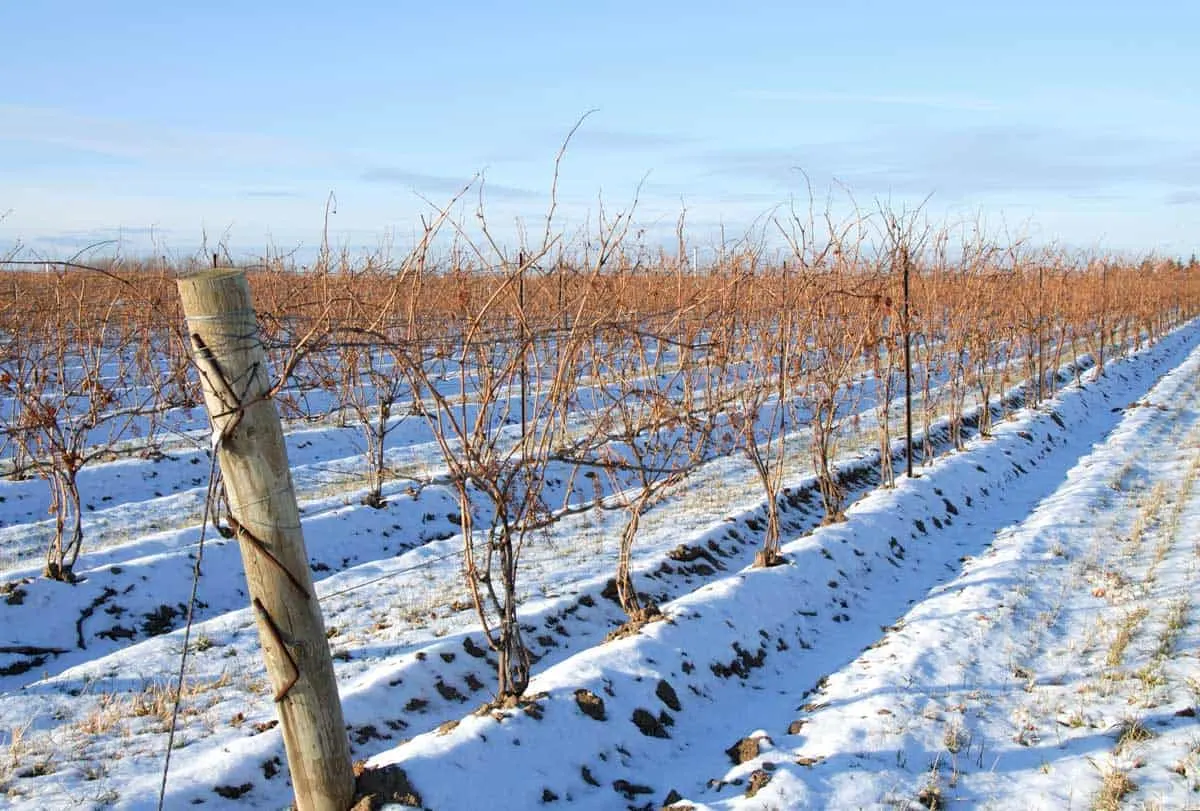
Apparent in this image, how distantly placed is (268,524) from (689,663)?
97.5 inches

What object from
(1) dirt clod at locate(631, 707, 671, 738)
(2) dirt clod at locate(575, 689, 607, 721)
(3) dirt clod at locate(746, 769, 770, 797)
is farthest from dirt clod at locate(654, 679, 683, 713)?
(3) dirt clod at locate(746, 769, 770, 797)

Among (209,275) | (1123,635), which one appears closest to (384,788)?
(209,275)

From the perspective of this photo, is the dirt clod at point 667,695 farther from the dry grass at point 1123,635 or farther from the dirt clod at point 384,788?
the dry grass at point 1123,635

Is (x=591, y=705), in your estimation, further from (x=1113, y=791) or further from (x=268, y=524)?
(x=1113, y=791)

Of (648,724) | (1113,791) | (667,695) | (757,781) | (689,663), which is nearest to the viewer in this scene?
(1113,791)

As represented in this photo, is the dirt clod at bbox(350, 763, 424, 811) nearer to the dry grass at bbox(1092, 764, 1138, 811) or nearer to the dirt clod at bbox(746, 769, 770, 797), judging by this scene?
the dirt clod at bbox(746, 769, 770, 797)

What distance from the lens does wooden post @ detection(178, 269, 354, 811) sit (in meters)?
2.33

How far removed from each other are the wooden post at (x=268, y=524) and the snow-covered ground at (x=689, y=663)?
1.67ft

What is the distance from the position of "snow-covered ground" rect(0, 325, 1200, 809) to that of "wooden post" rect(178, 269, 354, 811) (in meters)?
0.51

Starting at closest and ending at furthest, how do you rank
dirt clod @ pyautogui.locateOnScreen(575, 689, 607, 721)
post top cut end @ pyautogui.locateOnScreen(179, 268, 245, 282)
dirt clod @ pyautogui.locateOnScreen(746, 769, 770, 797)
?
post top cut end @ pyautogui.locateOnScreen(179, 268, 245, 282) < dirt clod @ pyautogui.locateOnScreen(746, 769, 770, 797) < dirt clod @ pyautogui.locateOnScreen(575, 689, 607, 721)

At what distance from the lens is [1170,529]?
636cm

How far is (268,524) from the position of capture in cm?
241

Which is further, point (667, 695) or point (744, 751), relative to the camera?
point (667, 695)

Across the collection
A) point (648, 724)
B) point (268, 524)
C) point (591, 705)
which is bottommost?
point (648, 724)
